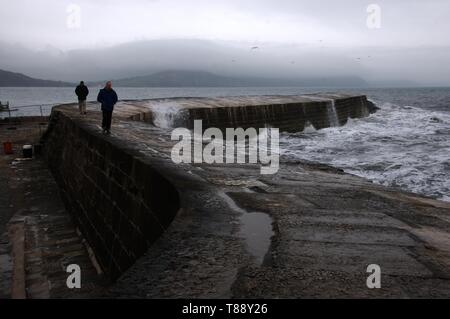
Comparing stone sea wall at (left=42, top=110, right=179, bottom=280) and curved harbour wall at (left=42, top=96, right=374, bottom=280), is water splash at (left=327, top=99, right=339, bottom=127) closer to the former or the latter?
curved harbour wall at (left=42, top=96, right=374, bottom=280)

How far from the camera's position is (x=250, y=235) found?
13.1 ft

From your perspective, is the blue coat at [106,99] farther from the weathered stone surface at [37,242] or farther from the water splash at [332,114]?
the water splash at [332,114]

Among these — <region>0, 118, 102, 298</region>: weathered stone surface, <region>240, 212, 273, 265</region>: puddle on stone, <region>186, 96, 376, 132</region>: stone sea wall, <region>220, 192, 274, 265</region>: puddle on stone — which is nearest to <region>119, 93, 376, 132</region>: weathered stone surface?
<region>186, 96, 376, 132</region>: stone sea wall

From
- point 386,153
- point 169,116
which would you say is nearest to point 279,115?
point 169,116

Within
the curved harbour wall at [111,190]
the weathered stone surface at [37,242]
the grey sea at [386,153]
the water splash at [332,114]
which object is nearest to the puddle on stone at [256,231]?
the curved harbour wall at [111,190]

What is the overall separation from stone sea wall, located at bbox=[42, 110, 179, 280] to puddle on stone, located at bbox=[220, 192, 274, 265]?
727 mm

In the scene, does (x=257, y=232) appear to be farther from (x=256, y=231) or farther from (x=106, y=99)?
(x=106, y=99)

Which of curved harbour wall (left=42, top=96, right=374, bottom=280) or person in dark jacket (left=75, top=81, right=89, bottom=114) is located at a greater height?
person in dark jacket (left=75, top=81, right=89, bottom=114)

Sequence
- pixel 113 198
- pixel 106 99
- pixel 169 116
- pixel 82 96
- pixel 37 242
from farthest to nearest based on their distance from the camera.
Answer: pixel 169 116 → pixel 82 96 → pixel 106 99 → pixel 37 242 → pixel 113 198

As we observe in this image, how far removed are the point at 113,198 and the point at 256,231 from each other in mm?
3573

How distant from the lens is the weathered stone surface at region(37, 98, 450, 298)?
119 inches

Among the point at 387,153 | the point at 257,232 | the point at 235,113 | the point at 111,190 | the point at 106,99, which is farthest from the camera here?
the point at 235,113

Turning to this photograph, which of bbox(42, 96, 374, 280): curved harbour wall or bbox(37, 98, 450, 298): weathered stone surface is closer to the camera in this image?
bbox(37, 98, 450, 298): weathered stone surface
